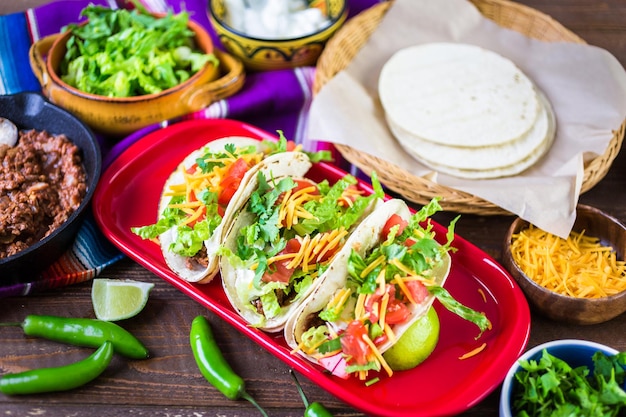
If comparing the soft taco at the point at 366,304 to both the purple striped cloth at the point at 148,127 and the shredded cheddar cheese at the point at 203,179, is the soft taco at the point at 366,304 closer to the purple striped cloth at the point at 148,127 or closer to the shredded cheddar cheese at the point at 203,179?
the shredded cheddar cheese at the point at 203,179

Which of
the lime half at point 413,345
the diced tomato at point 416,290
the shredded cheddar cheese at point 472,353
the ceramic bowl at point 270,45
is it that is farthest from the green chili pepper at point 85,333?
the ceramic bowl at point 270,45

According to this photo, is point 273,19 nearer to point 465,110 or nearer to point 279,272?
point 465,110

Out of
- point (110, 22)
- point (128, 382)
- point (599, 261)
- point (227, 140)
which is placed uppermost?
point (110, 22)

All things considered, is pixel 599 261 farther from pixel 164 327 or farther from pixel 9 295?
pixel 9 295

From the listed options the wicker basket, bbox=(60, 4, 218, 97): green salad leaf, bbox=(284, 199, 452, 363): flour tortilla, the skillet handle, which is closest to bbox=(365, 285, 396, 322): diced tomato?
bbox=(284, 199, 452, 363): flour tortilla

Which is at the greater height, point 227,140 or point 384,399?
point 227,140

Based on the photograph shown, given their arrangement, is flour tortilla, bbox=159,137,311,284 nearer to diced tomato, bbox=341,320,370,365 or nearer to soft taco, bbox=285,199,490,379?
soft taco, bbox=285,199,490,379

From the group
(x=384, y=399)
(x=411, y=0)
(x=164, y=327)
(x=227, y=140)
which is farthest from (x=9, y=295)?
(x=411, y=0)
